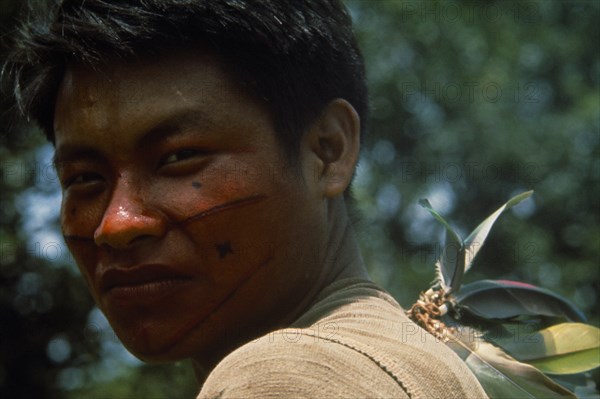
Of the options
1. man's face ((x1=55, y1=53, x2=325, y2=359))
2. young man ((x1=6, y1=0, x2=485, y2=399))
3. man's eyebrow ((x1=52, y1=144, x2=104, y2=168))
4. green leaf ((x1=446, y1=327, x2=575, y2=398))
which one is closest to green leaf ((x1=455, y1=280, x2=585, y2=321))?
green leaf ((x1=446, y1=327, x2=575, y2=398))

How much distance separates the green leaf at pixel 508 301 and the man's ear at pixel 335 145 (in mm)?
548

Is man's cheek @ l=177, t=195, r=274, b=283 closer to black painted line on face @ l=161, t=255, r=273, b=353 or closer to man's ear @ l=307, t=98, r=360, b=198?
black painted line on face @ l=161, t=255, r=273, b=353

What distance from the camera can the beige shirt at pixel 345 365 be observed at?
140 centimetres

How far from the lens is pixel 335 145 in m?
2.05

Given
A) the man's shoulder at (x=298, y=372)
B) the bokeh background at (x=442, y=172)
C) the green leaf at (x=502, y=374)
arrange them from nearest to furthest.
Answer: the man's shoulder at (x=298, y=372), the green leaf at (x=502, y=374), the bokeh background at (x=442, y=172)

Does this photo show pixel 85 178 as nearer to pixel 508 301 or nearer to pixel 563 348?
pixel 508 301

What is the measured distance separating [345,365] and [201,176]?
54 centimetres

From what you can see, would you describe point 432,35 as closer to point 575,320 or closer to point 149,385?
point 149,385

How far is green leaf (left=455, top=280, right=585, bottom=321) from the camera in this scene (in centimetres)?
242

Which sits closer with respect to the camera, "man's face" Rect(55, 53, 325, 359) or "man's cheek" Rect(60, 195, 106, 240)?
"man's face" Rect(55, 53, 325, 359)

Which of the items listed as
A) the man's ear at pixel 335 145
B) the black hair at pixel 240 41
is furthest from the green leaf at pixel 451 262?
the black hair at pixel 240 41

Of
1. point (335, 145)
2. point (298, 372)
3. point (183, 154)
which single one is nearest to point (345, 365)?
point (298, 372)

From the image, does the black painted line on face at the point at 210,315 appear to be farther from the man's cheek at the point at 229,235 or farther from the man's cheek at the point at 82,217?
the man's cheek at the point at 82,217

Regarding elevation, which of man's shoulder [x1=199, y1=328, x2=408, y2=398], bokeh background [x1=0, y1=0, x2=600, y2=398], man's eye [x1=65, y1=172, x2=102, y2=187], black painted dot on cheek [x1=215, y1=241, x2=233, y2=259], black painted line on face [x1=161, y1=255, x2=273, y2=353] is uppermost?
man's shoulder [x1=199, y1=328, x2=408, y2=398]
